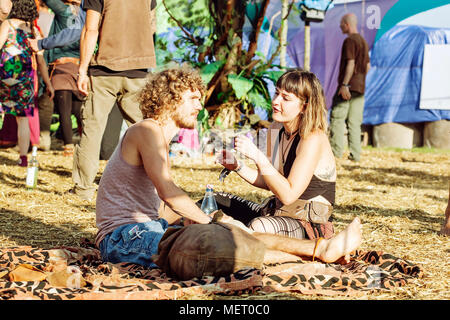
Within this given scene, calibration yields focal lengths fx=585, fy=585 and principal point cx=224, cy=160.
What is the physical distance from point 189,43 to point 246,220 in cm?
662

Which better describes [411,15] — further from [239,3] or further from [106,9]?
[106,9]

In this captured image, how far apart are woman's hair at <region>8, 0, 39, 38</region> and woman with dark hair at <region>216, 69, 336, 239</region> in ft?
14.0

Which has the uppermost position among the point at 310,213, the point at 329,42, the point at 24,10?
the point at 329,42

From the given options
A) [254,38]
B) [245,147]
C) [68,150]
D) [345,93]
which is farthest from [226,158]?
[254,38]

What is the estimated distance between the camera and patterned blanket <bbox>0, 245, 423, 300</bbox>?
2760 mm

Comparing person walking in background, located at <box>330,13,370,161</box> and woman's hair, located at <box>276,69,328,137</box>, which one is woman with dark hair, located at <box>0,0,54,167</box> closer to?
woman's hair, located at <box>276,69,328,137</box>

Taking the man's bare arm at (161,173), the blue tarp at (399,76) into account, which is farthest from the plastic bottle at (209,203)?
the blue tarp at (399,76)

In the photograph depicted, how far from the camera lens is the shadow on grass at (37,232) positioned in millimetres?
4152

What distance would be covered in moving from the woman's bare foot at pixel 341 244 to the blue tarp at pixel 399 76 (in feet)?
33.7

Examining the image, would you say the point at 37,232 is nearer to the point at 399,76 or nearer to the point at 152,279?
the point at 152,279

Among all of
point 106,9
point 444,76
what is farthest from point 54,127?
point 444,76

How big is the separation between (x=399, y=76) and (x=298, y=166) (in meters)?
10.2

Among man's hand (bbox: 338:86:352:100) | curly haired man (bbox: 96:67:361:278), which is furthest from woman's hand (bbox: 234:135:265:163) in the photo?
man's hand (bbox: 338:86:352:100)

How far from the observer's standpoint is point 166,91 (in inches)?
134
